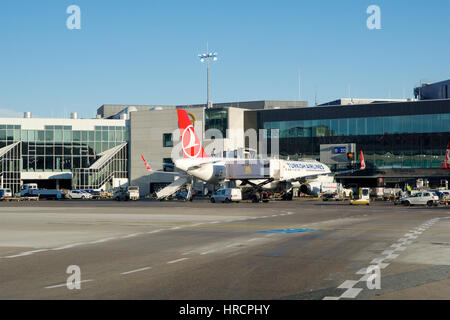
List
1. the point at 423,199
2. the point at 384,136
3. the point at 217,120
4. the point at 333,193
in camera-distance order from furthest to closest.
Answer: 1. the point at 217,120
2. the point at 384,136
3. the point at 333,193
4. the point at 423,199

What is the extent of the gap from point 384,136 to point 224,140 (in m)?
28.1

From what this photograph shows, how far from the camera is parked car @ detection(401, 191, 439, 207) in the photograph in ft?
181

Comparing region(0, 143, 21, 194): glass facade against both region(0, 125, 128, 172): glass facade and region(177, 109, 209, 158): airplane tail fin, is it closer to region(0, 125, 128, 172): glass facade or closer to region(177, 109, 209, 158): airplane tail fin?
region(0, 125, 128, 172): glass facade

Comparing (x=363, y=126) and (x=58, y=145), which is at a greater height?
(x=363, y=126)

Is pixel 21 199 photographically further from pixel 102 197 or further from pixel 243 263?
pixel 243 263

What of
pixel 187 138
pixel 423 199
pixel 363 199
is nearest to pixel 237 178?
pixel 187 138

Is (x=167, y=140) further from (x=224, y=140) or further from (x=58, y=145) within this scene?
(x=58, y=145)

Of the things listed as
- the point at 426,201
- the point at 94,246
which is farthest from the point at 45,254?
the point at 426,201

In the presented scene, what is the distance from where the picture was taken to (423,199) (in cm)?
5578

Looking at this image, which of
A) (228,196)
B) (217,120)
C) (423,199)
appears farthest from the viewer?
(217,120)

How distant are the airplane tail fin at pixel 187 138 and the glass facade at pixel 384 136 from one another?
41.0m

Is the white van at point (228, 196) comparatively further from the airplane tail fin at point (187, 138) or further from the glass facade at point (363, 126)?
the glass facade at point (363, 126)

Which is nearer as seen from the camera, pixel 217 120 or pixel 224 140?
pixel 224 140
